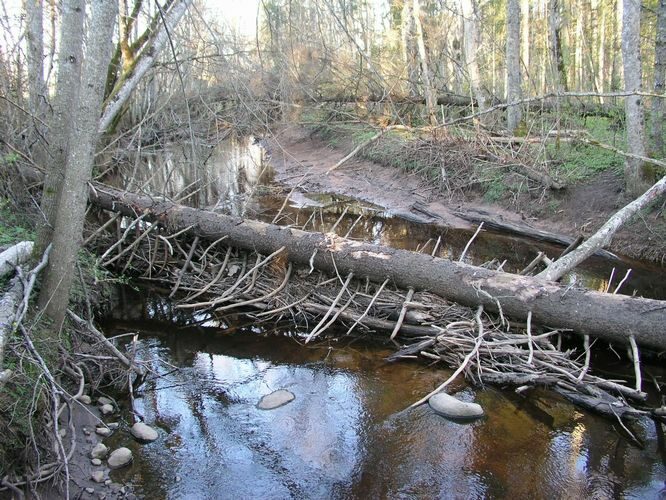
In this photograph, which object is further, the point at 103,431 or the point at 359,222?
the point at 359,222

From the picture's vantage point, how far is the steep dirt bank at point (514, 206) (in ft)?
28.1

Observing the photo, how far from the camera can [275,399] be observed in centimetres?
473

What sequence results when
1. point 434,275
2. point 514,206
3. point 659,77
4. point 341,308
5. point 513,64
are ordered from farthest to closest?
1. point 513,64
2. point 514,206
3. point 659,77
4. point 341,308
5. point 434,275

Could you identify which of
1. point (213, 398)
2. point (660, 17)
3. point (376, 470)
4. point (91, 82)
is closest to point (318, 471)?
point (376, 470)

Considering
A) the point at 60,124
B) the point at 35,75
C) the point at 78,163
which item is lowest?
the point at 78,163

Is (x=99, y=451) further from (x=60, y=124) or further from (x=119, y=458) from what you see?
(x=60, y=124)

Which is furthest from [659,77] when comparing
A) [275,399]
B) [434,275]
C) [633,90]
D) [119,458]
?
[119,458]

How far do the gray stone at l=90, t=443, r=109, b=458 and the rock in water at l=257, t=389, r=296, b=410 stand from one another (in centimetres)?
133

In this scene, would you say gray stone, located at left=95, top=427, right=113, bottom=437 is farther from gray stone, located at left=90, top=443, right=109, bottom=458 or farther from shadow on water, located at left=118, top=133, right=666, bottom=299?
shadow on water, located at left=118, top=133, right=666, bottom=299

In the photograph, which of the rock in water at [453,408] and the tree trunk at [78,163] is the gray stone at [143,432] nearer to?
the tree trunk at [78,163]

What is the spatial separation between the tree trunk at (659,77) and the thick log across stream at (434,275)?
5.68 meters

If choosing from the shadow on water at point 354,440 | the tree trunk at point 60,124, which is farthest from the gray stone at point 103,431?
the tree trunk at point 60,124

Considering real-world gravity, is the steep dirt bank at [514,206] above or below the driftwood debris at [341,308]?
above

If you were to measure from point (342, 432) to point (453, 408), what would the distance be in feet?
3.41
